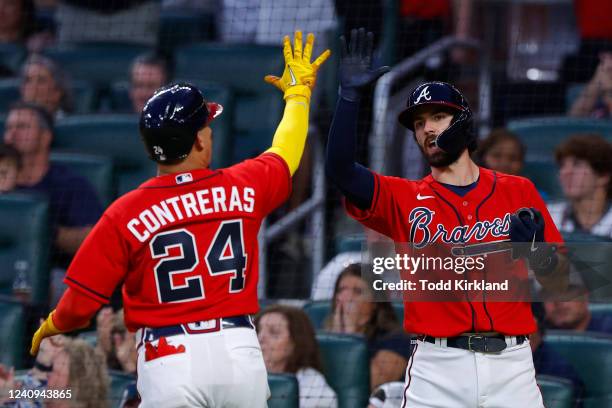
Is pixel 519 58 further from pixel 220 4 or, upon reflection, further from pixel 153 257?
pixel 153 257

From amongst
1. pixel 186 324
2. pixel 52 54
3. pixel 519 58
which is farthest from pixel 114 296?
pixel 519 58

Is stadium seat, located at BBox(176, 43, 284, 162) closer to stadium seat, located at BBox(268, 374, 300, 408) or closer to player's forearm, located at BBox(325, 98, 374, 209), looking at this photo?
stadium seat, located at BBox(268, 374, 300, 408)

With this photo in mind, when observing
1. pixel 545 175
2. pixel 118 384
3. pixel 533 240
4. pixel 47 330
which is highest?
pixel 545 175

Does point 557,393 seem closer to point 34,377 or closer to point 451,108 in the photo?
point 451,108

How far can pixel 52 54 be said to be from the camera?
6.53 meters

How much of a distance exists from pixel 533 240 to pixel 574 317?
60.4 inches

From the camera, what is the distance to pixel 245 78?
19.4ft

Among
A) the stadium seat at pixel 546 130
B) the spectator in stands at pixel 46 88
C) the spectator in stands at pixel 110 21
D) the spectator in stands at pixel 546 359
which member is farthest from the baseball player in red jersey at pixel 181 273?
the spectator in stands at pixel 110 21

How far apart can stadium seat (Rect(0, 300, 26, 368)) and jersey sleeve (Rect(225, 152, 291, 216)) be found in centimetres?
179

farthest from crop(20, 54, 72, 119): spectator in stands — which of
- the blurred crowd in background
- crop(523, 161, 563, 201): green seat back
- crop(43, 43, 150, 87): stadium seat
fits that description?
crop(523, 161, 563, 201): green seat back

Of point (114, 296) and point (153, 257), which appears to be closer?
point (153, 257)

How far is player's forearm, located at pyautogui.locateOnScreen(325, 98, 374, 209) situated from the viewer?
3135 mm

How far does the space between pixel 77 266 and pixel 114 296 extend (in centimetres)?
173

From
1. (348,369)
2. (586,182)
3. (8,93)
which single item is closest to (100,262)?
(348,369)
